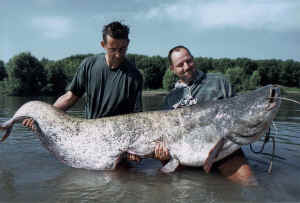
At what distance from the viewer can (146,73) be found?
81.3m

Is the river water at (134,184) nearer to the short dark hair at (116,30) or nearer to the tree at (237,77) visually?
the short dark hair at (116,30)

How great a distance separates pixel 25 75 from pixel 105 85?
47667 millimetres

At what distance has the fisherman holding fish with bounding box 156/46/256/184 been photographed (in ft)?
14.6

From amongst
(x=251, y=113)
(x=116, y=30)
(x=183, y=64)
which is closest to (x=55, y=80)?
(x=116, y=30)

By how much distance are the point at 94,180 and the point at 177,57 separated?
250 cm

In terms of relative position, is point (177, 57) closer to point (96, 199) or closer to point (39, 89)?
point (96, 199)

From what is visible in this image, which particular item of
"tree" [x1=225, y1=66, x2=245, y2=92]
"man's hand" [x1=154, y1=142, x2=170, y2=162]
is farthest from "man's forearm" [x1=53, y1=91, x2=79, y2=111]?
"tree" [x1=225, y1=66, x2=245, y2=92]

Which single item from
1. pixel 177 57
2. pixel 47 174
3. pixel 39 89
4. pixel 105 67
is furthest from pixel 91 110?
pixel 39 89

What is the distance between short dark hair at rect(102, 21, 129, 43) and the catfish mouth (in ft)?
8.41

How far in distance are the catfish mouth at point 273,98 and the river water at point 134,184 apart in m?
1.30

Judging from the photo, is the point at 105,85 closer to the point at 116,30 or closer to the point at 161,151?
the point at 116,30

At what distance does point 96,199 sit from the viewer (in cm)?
365

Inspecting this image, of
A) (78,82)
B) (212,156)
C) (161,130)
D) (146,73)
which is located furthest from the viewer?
(146,73)

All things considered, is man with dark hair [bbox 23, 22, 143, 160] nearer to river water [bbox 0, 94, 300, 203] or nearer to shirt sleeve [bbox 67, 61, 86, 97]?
shirt sleeve [bbox 67, 61, 86, 97]
